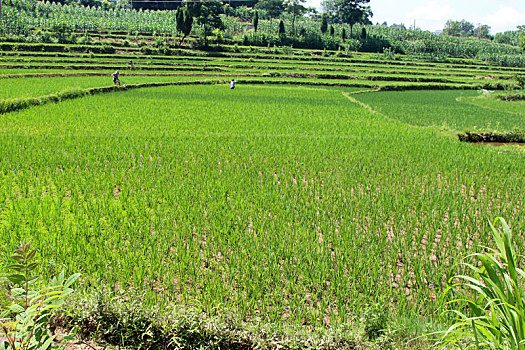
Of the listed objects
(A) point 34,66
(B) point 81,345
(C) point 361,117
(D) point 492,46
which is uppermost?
(D) point 492,46

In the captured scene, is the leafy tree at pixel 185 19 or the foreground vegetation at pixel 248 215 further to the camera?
the leafy tree at pixel 185 19

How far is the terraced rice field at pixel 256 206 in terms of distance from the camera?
3.29 metres

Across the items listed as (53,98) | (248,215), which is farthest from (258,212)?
(53,98)

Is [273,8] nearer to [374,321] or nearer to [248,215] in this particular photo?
[248,215]

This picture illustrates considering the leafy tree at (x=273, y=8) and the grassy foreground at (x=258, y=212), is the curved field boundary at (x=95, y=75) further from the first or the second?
the leafy tree at (x=273, y=8)

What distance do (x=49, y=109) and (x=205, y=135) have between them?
6252 mm

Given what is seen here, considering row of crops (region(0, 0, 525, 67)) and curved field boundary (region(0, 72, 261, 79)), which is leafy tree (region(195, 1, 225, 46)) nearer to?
row of crops (region(0, 0, 525, 67))

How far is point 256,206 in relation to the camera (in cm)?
519

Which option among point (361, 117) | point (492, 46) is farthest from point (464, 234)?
point (492, 46)

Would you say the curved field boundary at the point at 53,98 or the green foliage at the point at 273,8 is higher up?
the green foliage at the point at 273,8

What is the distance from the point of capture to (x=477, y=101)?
67.5 ft

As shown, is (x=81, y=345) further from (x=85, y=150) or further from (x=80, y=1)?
(x=80, y=1)

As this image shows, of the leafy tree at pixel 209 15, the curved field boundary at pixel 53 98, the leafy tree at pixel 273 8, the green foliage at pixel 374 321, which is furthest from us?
the leafy tree at pixel 273 8

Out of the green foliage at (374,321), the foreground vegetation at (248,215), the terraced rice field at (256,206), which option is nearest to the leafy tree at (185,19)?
the foreground vegetation at (248,215)
